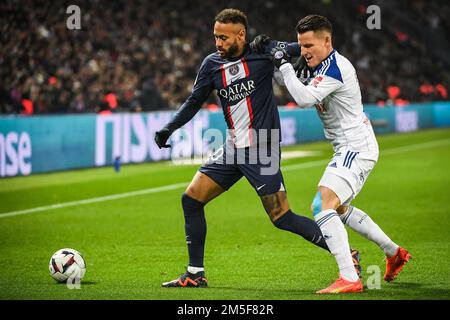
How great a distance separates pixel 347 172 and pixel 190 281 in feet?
5.27

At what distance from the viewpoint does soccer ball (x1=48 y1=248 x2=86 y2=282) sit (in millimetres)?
7871

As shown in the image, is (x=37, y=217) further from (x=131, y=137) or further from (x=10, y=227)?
(x=131, y=137)

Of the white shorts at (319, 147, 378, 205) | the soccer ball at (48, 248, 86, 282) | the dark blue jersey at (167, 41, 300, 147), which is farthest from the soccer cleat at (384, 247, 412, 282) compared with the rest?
the soccer ball at (48, 248, 86, 282)

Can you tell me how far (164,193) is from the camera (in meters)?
15.9

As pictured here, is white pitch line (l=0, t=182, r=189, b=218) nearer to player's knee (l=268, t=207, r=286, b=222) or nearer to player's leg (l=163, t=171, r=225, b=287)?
player's leg (l=163, t=171, r=225, b=287)

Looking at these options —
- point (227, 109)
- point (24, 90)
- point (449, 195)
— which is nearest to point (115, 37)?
point (24, 90)

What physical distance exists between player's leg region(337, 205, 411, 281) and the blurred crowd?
13.5m

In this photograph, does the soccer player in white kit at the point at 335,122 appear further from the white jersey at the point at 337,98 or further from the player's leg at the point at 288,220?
the player's leg at the point at 288,220

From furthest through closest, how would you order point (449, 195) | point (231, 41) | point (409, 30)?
point (409, 30) → point (449, 195) → point (231, 41)

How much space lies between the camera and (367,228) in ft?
25.8

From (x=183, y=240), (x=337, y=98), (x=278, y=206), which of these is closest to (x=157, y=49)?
(x=183, y=240)

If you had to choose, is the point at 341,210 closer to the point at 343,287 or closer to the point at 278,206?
the point at 278,206

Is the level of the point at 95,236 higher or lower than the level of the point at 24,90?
lower
